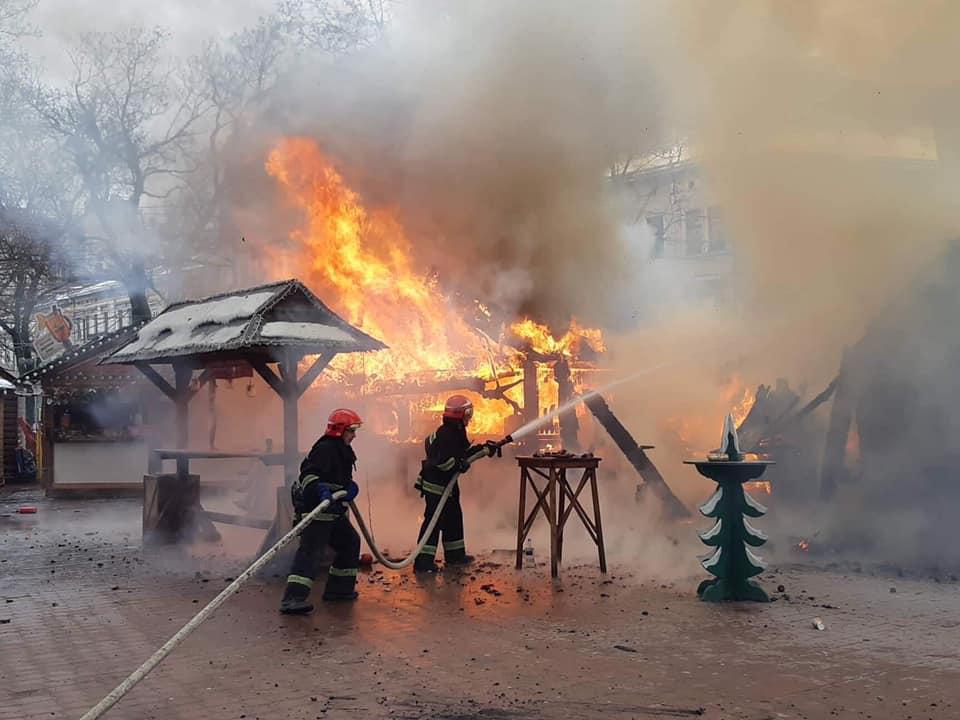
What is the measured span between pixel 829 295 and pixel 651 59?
14.0 ft

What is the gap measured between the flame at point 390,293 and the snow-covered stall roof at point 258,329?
320 cm

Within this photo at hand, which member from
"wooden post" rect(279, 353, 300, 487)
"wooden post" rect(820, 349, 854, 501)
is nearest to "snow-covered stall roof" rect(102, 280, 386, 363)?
"wooden post" rect(279, 353, 300, 487)

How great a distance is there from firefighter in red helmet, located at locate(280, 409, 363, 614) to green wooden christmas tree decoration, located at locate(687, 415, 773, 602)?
3.02 m

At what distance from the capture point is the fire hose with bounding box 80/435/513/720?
421 cm

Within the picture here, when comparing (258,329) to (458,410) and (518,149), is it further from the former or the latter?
(518,149)

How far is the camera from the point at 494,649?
632 cm

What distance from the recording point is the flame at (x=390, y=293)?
1380 cm

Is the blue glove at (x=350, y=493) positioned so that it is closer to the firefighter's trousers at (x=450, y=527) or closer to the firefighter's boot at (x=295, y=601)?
the firefighter's boot at (x=295, y=601)

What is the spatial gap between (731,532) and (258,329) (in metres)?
4.96

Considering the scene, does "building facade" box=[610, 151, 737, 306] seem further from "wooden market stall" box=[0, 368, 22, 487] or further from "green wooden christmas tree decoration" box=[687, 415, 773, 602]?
"green wooden christmas tree decoration" box=[687, 415, 773, 602]

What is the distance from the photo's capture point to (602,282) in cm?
1386

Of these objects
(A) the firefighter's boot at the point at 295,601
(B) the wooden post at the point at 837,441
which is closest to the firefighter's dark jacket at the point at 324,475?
(A) the firefighter's boot at the point at 295,601

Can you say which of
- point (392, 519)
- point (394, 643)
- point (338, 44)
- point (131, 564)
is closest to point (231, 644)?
point (394, 643)

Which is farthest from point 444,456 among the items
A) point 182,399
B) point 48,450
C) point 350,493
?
point 48,450
